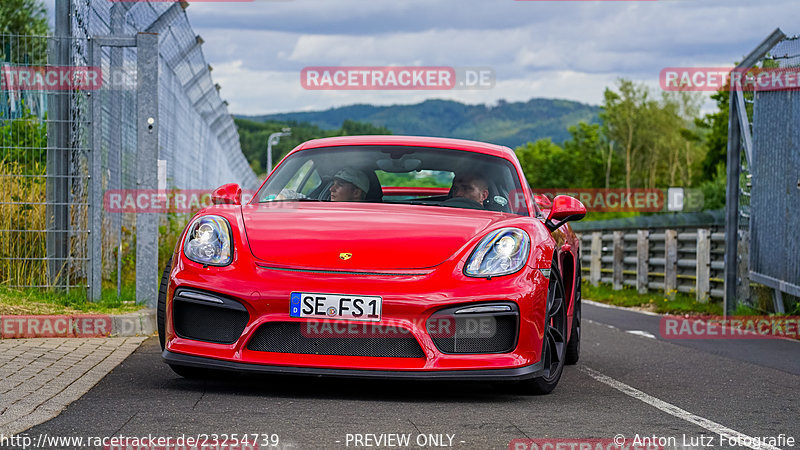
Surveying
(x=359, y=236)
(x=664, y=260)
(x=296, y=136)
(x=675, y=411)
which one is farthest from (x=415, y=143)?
(x=296, y=136)

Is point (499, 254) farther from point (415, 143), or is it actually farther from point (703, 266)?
point (703, 266)

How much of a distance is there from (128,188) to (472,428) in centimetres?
822

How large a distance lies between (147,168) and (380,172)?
3080 mm

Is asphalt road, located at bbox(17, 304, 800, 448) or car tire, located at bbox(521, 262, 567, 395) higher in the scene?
car tire, located at bbox(521, 262, 567, 395)

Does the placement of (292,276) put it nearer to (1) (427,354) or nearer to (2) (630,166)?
(1) (427,354)

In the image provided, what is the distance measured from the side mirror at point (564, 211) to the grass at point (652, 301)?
8.73 m

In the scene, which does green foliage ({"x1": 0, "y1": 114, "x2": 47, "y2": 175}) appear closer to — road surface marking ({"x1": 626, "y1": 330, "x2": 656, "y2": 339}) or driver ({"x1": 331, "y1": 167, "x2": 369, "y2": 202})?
driver ({"x1": 331, "y1": 167, "x2": 369, "y2": 202})

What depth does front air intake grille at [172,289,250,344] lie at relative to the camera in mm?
5148

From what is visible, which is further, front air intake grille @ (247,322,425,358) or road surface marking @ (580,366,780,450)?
front air intake grille @ (247,322,425,358)

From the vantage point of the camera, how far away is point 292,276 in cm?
509

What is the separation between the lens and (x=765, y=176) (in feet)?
39.7

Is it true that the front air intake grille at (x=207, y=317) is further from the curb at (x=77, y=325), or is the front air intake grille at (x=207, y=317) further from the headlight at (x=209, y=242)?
the curb at (x=77, y=325)

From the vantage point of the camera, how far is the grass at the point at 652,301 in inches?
590
